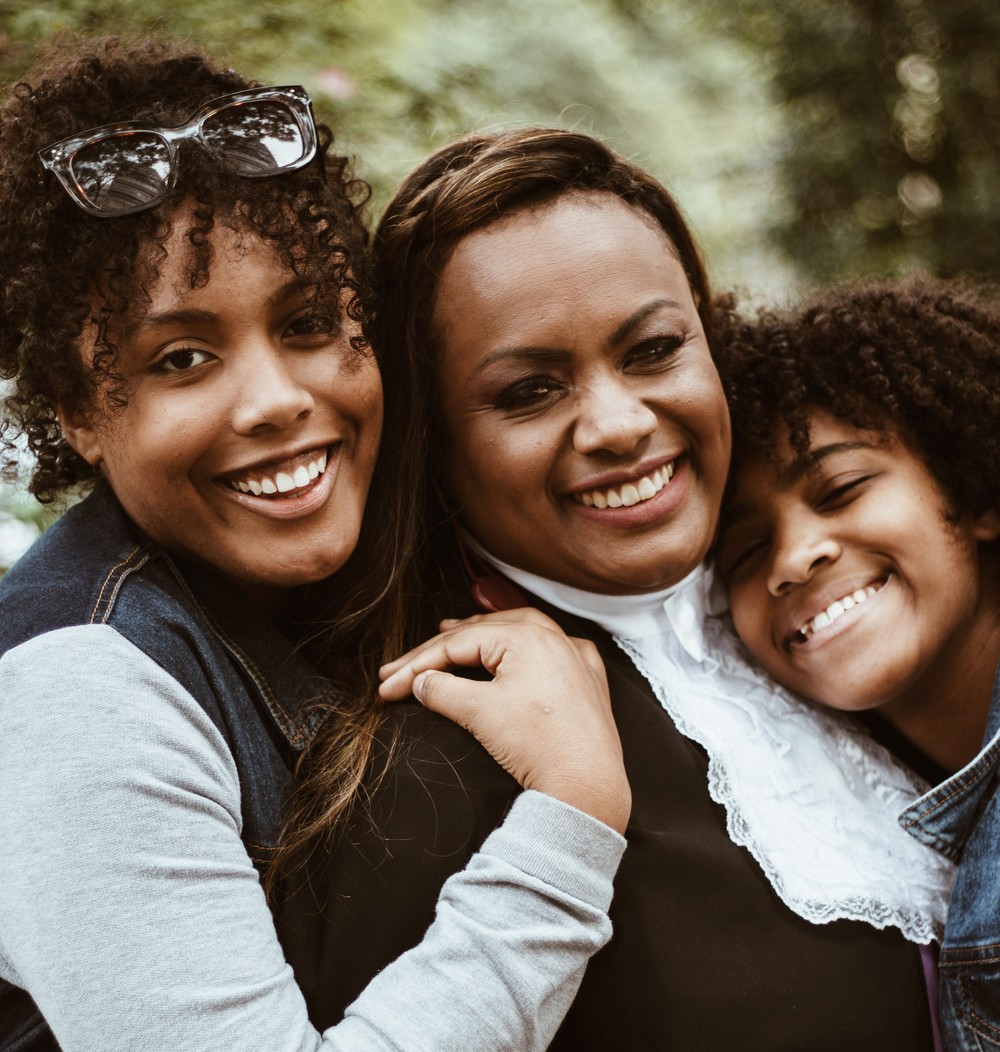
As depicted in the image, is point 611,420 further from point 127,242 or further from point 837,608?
point 127,242

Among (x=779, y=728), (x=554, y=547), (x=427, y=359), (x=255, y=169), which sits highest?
(x=255, y=169)

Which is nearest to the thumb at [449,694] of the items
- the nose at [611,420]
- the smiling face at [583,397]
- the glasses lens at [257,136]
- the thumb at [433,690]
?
the thumb at [433,690]

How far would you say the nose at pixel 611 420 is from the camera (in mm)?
2043

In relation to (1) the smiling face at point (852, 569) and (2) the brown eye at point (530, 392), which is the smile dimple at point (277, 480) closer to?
(2) the brown eye at point (530, 392)

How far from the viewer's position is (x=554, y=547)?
216cm

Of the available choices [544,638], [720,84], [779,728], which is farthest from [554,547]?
[720,84]

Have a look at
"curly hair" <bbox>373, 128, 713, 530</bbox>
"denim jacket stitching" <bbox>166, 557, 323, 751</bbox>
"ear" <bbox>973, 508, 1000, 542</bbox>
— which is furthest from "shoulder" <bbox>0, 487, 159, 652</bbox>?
"ear" <bbox>973, 508, 1000, 542</bbox>

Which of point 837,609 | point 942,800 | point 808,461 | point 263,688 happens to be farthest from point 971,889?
point 263,688

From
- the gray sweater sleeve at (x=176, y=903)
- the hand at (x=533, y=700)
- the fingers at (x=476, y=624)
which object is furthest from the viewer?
the fingers at (x=476, y=624)

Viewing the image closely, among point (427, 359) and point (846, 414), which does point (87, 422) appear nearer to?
point (427, 359)

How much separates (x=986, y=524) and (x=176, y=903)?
170 centimetres

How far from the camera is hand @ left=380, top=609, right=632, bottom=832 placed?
178cm

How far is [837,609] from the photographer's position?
2.18m

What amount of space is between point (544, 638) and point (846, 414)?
76 centimetres
